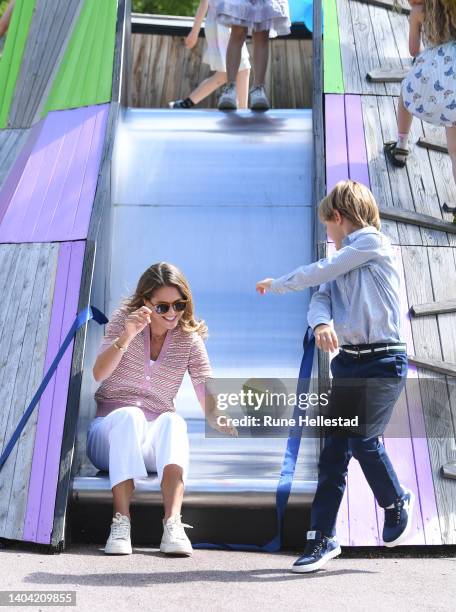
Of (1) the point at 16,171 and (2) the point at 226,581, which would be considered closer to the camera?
(2) the point at 226,581

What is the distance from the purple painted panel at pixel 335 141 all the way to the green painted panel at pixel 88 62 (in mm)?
1297

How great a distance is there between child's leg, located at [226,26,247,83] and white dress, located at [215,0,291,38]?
8 centimetres

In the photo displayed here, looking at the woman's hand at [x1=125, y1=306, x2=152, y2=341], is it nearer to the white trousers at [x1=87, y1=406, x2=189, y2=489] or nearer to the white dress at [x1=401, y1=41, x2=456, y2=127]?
the white trousers at [x1=87, y1=406, x2=189, y2=489]

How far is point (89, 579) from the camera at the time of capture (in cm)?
355

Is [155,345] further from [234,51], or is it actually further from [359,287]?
[234,51]

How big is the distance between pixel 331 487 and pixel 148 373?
1.00m

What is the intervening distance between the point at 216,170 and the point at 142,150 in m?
0.47

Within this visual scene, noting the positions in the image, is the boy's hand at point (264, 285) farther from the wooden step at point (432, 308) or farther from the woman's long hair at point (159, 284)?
the wooden step at point (432, 308)

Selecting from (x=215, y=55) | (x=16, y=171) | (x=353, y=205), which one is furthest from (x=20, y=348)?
(x=215, y=55)

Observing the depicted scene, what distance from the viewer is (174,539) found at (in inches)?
154

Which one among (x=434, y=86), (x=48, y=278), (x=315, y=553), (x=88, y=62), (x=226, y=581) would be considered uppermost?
(x=88, y=62)

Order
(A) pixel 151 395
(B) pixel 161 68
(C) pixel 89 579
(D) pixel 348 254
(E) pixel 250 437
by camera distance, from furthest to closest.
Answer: (B) pixel 161 68, (E) pixel 250 437, (A) pixel 151 395, (D) pixel 348 254, (C) pixel 89 579

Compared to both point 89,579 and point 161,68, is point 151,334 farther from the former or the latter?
point 161,68

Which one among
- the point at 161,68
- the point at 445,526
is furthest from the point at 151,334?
the point at 161,68
